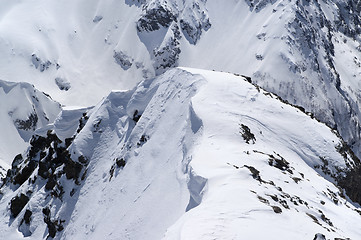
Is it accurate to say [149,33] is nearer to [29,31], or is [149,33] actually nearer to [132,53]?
[132,53]

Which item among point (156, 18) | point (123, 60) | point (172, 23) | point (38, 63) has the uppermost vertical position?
point (156, 18)

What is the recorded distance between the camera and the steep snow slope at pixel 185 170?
66.3ft

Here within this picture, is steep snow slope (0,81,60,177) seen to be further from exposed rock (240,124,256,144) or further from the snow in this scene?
exposed rock (240,124,256,144)

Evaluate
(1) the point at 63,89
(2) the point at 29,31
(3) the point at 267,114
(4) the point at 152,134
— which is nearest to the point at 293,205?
(3) the point at 267,114

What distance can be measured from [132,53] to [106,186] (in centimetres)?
13579

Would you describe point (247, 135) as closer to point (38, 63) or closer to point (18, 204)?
point (18, 204)

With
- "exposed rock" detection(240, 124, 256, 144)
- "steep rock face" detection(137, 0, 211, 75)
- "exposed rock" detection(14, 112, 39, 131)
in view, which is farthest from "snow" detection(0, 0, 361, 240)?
"steep rock face" detection(137, 0, 211, 75)

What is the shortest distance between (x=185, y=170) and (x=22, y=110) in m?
140

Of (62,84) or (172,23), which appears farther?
(172,23)

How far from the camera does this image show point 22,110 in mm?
152250

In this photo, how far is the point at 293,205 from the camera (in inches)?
897

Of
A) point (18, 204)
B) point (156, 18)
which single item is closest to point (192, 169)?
point (18, 204)

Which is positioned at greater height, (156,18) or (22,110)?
(156,18)

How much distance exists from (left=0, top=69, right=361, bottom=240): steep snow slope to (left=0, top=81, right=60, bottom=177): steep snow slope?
320ft
